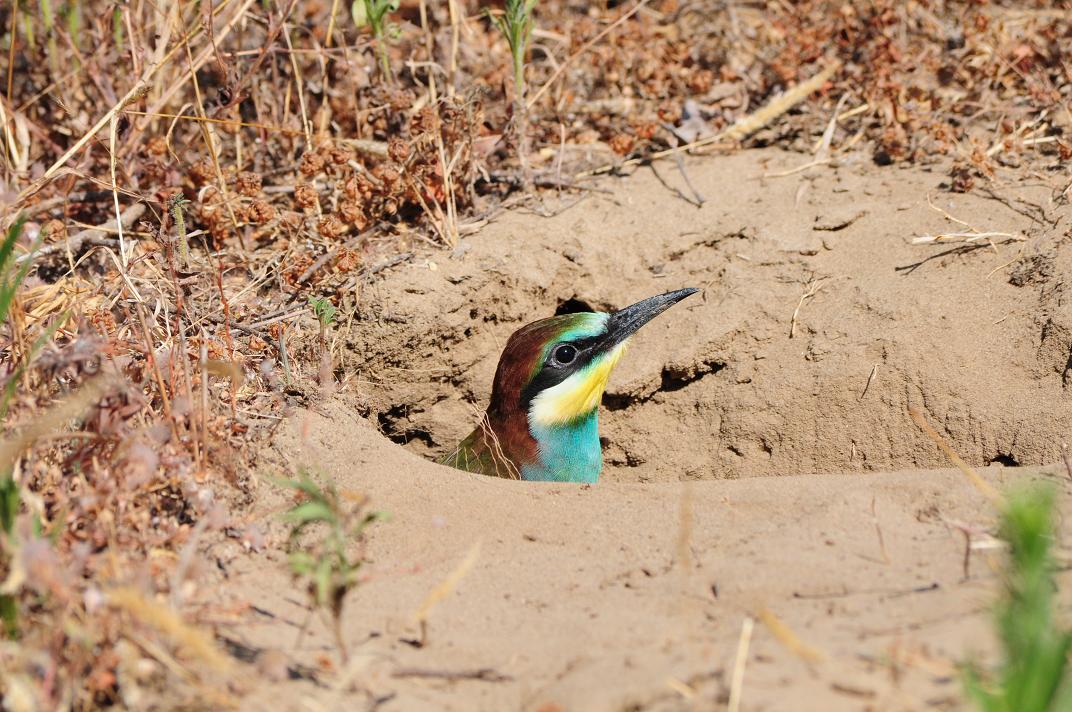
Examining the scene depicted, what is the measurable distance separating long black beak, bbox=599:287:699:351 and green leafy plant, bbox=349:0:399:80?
4.67ft

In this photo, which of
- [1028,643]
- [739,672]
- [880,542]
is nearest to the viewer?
[1028,643]

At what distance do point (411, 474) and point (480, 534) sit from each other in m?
0.43

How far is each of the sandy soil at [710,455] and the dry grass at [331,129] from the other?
0.21 metres

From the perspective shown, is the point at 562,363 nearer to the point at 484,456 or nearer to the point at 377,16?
the point at 484,456

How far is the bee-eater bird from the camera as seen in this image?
402 centimetres

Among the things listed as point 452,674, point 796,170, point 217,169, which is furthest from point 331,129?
point 452,674

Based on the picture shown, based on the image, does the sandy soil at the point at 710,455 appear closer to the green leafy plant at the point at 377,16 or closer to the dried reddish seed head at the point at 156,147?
the green leafy plant at the point at 377,16

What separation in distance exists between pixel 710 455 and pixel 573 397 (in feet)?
1.90

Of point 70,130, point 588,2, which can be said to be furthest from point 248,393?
point 588,2

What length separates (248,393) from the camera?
323 centimetres

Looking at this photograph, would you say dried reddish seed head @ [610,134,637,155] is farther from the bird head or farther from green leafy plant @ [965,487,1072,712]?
green leafy plant @ [965,487,1072,712]

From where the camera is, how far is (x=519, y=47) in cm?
406

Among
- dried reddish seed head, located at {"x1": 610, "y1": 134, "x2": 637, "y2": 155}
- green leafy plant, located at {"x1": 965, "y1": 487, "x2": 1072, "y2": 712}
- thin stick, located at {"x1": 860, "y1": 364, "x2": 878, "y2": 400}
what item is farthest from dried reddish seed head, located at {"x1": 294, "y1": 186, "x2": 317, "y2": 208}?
green leafy plant, located at {"x1": 965, "y1": 487, "x2": 1072, "y2": 712}

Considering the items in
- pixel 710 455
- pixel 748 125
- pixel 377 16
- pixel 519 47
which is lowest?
Answer: pixel 710 455
